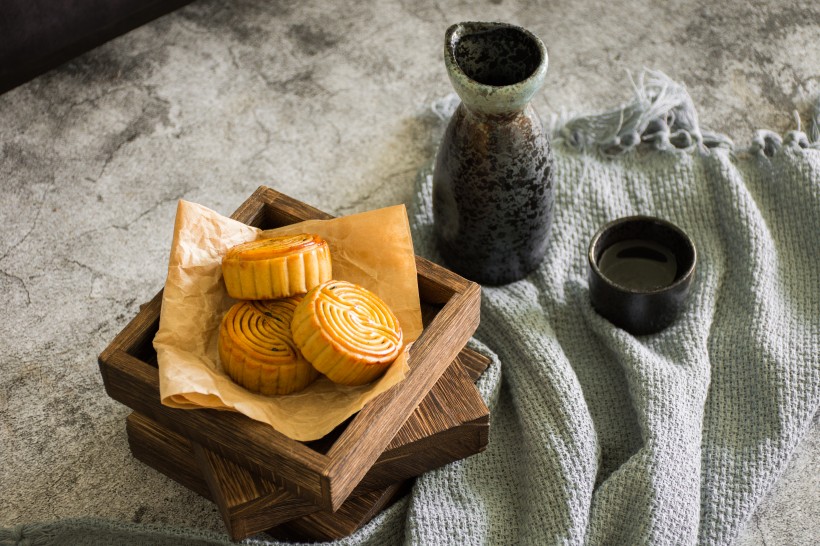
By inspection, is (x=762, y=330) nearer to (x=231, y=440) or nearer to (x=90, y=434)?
(x=231, y=440)

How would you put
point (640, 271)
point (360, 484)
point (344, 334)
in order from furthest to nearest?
point (640, 271) → point (360, 484) → point (344, 334)

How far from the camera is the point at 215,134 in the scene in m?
1.35

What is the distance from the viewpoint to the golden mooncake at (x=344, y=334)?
0.78 meters

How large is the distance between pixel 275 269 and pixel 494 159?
0.29 meters

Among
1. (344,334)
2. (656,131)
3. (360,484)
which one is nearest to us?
(344,334)

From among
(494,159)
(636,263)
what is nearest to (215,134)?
(494,159)

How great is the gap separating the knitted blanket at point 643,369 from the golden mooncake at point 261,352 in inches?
7.4

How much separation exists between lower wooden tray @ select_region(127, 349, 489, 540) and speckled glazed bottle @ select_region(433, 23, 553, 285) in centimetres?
14

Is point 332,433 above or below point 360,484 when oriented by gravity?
above

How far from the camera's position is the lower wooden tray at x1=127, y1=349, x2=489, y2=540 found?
84 centimetres

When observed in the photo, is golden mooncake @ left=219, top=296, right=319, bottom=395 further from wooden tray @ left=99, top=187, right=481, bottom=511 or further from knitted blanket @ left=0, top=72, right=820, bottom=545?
knitted blanket @ left=0, top=72, right=820, bottom=545

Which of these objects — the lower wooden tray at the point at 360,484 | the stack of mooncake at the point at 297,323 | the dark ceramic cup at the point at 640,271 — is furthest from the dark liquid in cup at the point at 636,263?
the stack of mooncake at the point at 297,323

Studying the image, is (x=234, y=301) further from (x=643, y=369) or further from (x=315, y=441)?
(x=643, y=369)

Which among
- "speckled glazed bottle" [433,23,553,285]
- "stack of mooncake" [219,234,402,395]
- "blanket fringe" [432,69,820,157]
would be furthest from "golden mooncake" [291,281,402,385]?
"blanket fringe" [432,69,820,157]
